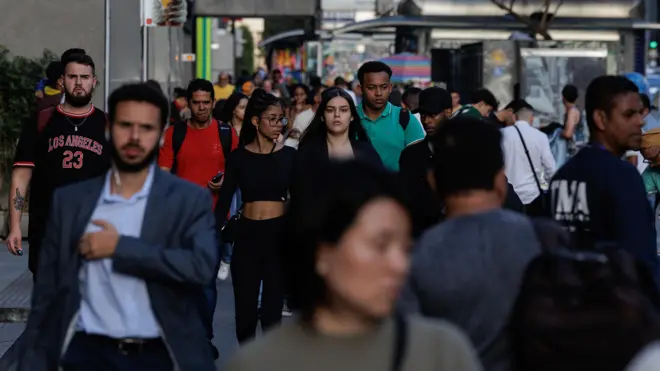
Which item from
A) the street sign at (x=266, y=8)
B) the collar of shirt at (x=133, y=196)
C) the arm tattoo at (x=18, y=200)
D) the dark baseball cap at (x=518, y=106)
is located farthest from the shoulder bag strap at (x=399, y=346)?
the street sign at (x=266, y=8)

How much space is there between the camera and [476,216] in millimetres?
3949

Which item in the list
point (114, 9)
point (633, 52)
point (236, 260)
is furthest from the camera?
point (633, 52)

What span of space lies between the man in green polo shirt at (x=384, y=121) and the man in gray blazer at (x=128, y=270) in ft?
14.7

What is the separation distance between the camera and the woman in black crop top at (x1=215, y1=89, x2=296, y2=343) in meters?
8.28

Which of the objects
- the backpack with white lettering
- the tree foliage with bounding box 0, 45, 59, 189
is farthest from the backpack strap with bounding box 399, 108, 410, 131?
the tree foliage with bounding box 0, 45, 59, 189

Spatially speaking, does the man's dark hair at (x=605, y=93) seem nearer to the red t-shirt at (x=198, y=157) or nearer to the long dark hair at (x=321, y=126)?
the long dark hair at (x=321, y=126)

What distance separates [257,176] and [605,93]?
3.72 metres

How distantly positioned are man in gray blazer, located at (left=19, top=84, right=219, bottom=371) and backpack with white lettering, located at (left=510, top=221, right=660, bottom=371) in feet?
4.10

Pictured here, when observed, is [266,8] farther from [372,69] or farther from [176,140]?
[372,69]

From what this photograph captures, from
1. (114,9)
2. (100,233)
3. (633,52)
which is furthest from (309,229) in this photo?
(633,52)

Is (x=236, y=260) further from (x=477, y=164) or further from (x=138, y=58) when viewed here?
(x=138, y=58)

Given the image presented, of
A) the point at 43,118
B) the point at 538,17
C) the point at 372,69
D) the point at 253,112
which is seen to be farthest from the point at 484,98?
the point at 538,17

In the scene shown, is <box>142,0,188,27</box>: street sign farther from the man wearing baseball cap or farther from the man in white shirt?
the man wearing baseball cap

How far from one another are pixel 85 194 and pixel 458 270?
1.36m
